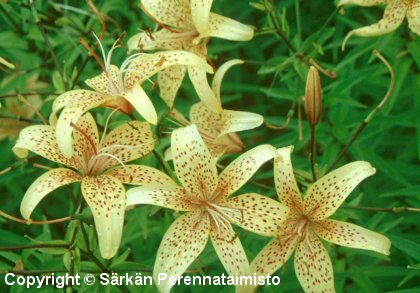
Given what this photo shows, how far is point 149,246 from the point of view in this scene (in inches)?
96.2

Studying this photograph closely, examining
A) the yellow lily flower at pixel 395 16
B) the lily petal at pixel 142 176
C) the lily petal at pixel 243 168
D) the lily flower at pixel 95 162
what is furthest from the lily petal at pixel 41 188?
the yellow lily flower at pixel 395 16

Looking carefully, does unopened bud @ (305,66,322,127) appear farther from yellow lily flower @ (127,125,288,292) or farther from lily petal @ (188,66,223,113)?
lily petal @ (188,66,223,113)

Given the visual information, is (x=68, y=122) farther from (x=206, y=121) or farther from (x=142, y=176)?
(x=206, y=121)

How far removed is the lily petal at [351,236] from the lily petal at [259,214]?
12 centimetres

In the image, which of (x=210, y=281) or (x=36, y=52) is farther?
(x=36, y=52)

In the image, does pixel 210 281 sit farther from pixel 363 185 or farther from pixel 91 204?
pixel 363 185

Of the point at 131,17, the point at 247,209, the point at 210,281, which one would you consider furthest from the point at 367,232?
the point at 131,17

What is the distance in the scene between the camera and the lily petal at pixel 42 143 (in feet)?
5.87

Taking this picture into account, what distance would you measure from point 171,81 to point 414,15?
2.31ft

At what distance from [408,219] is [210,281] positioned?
732 mm

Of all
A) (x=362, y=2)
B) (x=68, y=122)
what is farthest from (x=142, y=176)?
(x=362, y=2)

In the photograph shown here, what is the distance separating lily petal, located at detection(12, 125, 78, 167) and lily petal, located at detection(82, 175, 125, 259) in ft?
0.31

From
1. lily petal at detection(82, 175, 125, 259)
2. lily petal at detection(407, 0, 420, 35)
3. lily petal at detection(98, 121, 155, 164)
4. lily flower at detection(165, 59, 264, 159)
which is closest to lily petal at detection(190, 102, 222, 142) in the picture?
lily flower at detection(165, 59, 264, 159)

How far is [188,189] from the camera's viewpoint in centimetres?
174
